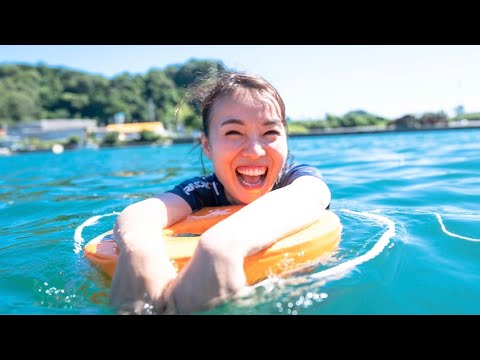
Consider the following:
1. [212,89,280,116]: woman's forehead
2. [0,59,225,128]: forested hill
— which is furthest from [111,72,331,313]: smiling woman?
[0,59,225,128]: forested hill

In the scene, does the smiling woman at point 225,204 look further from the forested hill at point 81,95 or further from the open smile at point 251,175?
the forested hill at point 81,95

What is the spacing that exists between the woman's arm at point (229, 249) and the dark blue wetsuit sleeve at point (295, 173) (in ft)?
1.64

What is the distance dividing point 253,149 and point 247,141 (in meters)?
0.07

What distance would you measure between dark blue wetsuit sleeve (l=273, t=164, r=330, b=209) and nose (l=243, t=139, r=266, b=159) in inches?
12.4

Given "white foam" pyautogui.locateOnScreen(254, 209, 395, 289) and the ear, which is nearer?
"white foam" pyautogui.locateOnScreen(254, 209, 395, 289)

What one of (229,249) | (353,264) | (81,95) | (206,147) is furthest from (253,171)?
(81,95)

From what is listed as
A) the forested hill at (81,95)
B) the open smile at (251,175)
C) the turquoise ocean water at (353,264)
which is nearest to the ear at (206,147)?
the open smile at (251,175)

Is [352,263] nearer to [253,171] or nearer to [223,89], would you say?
[253,171]

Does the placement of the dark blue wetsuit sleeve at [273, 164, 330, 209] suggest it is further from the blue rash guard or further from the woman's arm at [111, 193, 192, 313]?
the woman's arm at [111, 193, 192, 313]

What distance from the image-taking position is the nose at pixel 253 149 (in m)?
2.31

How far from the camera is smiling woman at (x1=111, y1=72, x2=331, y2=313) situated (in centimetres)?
158
